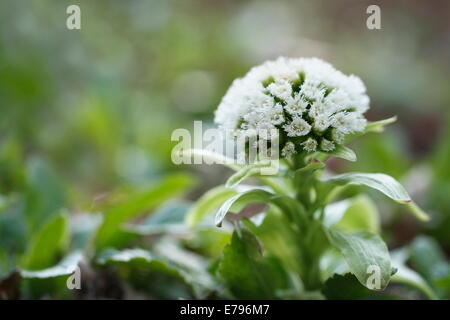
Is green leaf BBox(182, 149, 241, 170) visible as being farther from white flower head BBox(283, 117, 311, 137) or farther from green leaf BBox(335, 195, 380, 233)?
green leaf BBox(335, 195, 380, 233)

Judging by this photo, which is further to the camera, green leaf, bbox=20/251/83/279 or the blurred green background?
the blurred green background

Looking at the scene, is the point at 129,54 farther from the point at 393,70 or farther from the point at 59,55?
the point at 393,70

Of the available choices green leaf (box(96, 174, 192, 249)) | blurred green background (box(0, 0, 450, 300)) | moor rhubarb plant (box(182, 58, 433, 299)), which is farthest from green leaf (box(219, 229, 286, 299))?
blurred green background (box(0, 0, 450, 300))

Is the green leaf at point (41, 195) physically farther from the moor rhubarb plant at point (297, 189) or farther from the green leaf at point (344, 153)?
the green leaf at point (344, 153)

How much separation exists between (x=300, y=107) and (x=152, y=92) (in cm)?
293

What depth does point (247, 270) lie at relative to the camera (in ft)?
4.95

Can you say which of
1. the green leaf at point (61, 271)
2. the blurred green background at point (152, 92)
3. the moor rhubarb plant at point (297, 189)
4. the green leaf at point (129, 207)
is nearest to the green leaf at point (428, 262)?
the moor rhubarb plant at point (297, 189)

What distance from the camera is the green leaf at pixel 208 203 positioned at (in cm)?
166

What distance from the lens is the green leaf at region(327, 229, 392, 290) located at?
1.27 m

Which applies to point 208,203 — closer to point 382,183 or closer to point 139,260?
point 139,260

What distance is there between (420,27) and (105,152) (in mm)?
4115

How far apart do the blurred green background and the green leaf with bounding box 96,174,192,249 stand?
0.98 ft

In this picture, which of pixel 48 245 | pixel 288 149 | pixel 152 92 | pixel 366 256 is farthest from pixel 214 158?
pixel 152 92

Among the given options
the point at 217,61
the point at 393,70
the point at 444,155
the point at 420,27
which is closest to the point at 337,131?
the point at 444,155
